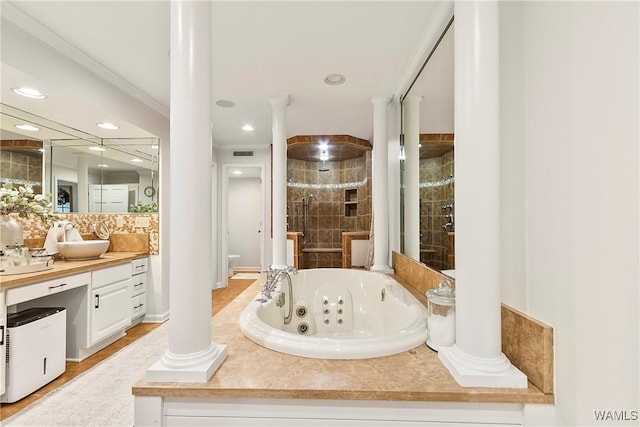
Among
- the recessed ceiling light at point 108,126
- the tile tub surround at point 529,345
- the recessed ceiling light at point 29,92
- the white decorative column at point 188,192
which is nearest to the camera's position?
the tile tub surround at point 529,345

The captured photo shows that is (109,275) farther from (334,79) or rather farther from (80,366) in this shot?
(334,79)

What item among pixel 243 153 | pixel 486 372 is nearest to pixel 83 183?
pixel 243 153

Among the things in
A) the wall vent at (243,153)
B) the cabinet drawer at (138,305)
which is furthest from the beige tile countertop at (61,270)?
the wall vent at (243,153)

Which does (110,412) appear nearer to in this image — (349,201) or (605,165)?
(605,165)

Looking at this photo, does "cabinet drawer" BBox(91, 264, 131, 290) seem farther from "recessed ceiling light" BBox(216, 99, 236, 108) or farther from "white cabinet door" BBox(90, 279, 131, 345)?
"recessed ceiling light" BBox(216, 99, 236, 108)

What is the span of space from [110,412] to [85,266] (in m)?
1.16

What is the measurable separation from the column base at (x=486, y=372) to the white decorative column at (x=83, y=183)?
3723 millimetres

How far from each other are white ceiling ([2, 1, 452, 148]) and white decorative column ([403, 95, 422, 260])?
0.29 m

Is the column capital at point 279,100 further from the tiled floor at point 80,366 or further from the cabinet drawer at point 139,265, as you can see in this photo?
the tiled floor at point 80,366

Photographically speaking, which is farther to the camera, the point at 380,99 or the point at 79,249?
the point at 380,99

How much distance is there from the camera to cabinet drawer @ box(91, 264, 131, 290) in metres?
2.45

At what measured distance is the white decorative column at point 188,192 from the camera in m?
1.05

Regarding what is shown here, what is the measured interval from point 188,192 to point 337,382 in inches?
33.3

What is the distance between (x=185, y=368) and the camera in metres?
1.00
